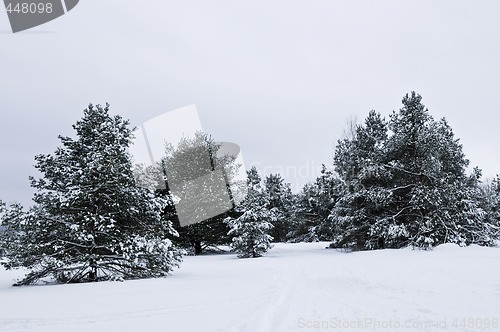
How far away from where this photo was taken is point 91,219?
984cm

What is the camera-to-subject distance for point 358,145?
21.8 meters

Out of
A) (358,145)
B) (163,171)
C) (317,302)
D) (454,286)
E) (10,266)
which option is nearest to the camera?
(317,302)

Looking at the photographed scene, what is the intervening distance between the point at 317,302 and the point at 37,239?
880 cm

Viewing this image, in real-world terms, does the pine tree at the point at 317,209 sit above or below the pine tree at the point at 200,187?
below

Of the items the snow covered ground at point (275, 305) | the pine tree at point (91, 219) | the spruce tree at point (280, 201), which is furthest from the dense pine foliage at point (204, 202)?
the spruce tree at point (280, 201)

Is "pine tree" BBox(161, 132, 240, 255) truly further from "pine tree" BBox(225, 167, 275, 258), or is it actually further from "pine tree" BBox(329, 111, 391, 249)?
"pine tree" BBox(329, 111, 391, 249)

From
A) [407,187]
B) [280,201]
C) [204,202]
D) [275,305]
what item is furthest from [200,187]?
[280,201]

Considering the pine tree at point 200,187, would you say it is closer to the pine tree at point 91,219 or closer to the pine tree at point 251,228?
the pine tree at point 251,228

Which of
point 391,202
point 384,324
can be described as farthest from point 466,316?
point 391,202

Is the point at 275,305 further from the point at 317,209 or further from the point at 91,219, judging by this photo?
the point at 317,209

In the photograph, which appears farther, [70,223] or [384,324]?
[70,223]

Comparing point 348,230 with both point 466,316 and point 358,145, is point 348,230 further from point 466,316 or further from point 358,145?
point 466,316

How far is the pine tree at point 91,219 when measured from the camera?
9.38 metres

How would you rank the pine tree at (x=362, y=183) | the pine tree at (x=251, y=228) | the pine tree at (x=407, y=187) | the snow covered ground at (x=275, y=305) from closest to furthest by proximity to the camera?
the snow covered ground at (x=275, y=305) → the pine tree at (x=407, y=187) → the pine tree at (x=251, y=228) → the pine tree at (x=362, y=183)
